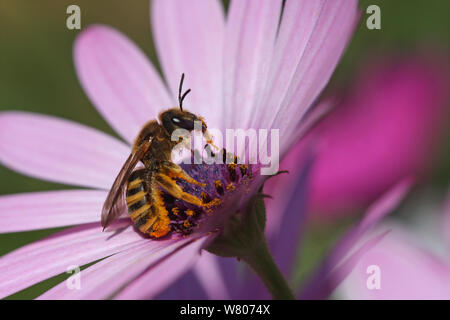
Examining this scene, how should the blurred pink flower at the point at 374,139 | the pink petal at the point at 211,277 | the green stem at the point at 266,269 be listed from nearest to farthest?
1. the green stem at the point at 266,269
2. the pink petal at the point at 211,277
3. the blurred pink flower at the point at 374,139

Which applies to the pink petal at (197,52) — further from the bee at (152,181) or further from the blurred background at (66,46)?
the blurred background at (66,46)

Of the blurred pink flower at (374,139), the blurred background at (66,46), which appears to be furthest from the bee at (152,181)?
the blurred background at (66,46)

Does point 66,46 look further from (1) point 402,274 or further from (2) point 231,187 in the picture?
(1) point 402,274

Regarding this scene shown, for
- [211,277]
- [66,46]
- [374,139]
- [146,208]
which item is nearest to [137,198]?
[146,208]

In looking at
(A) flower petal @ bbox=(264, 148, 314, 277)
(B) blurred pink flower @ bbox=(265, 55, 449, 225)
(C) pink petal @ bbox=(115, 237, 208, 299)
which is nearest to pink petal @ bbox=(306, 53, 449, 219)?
(B) blurred pink flower @ bbox=(265, 55, 449, 225)

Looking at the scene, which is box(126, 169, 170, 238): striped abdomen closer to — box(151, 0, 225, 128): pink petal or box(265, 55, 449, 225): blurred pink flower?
box(151, 0, 225, 128): pink petal

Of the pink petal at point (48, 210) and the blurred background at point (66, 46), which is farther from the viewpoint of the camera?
the blurred background at point (66, 46)

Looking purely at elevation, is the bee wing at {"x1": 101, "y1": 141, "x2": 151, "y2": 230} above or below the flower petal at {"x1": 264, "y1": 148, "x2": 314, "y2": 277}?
above

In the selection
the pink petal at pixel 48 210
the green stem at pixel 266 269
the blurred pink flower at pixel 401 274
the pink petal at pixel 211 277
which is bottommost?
the pink petal at pixel 211 277
